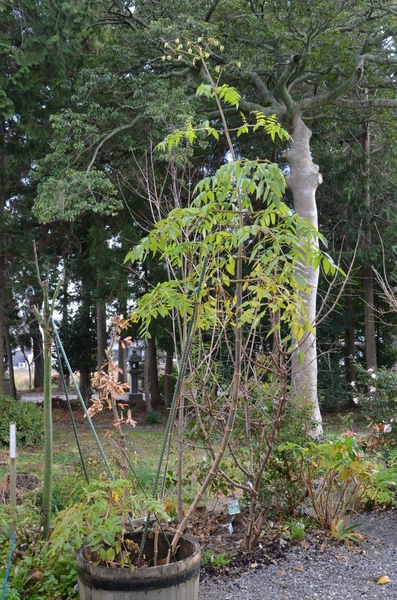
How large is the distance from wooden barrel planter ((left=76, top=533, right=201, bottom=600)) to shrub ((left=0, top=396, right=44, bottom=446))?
7.77m

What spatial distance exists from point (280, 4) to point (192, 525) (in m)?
9.47

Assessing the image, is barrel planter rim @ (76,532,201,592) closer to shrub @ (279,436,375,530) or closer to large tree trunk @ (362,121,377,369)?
shrub @ (279,436,375,530)

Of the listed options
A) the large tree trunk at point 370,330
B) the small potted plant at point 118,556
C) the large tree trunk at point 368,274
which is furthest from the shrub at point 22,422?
the large tree trunk at point 370,330

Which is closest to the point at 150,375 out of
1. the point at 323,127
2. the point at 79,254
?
the point at 79,254

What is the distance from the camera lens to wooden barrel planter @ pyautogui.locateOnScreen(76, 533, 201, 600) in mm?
2484

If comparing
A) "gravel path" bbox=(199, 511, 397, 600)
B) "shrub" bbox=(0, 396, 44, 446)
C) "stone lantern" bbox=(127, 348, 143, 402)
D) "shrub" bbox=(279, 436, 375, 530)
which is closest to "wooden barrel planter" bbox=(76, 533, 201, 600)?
"gravel path" bbox=(199, 511, 397, 600)

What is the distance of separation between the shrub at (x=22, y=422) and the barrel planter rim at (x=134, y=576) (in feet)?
25.5

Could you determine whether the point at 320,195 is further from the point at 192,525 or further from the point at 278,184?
the point at 278,184

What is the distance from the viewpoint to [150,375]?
17547 mm

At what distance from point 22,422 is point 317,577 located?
7693 mm

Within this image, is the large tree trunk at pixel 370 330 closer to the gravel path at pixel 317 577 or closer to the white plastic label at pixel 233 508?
the gravel path at pixel 317 577

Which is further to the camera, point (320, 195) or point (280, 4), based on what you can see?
point (320, 195)

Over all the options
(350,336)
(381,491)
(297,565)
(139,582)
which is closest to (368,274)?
(350,336)

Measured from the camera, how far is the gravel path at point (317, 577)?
11.0 feet
